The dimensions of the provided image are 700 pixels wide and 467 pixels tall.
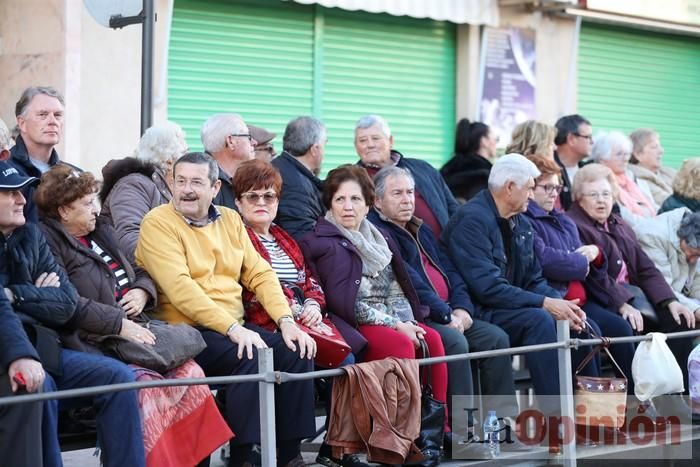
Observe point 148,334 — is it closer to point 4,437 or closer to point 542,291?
point 4,437

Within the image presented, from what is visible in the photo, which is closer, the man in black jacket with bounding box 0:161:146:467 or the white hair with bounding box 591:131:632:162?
the man in black jacket with bounding box 0:161:146:467

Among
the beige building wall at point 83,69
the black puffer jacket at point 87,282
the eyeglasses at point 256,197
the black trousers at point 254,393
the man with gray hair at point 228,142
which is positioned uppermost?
the beige building wall at point 83,69

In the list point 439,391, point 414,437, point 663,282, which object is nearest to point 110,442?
point 414,437

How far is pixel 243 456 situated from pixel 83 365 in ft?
3.27

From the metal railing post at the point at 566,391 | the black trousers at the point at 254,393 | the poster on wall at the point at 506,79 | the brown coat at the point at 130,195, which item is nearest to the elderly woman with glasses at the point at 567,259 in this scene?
the metal railing post at the point at 566,391

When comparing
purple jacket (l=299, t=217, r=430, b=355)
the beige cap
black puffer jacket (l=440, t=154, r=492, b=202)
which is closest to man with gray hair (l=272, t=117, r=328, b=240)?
purple jacket (l=299, t=217, r=430, b=355)

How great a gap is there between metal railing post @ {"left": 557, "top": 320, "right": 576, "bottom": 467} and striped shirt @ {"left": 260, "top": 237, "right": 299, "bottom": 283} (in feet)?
4.81

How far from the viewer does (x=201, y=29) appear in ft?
34.3

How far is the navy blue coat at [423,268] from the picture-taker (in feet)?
24.2

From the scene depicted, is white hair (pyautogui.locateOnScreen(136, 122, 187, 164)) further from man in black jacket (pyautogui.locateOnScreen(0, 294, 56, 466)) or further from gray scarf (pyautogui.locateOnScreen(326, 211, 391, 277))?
man in black jacket (pyautogui.locateOnScreen(0, 294, 56, 466))

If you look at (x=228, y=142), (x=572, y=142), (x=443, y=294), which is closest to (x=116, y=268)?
(x=228, y=142)

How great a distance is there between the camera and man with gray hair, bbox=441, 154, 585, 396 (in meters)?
7.65

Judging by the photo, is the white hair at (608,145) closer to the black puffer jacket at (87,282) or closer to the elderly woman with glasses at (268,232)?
the elderly woman with glasses at (268,232)

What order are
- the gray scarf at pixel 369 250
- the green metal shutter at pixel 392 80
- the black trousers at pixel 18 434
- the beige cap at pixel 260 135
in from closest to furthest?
1. the black trousers at pixel 18 434
2. the gray scarf at pixel 369 250
3. the beige cap at pixel 260 135
4. the green metal shutter at pixel 392 80
